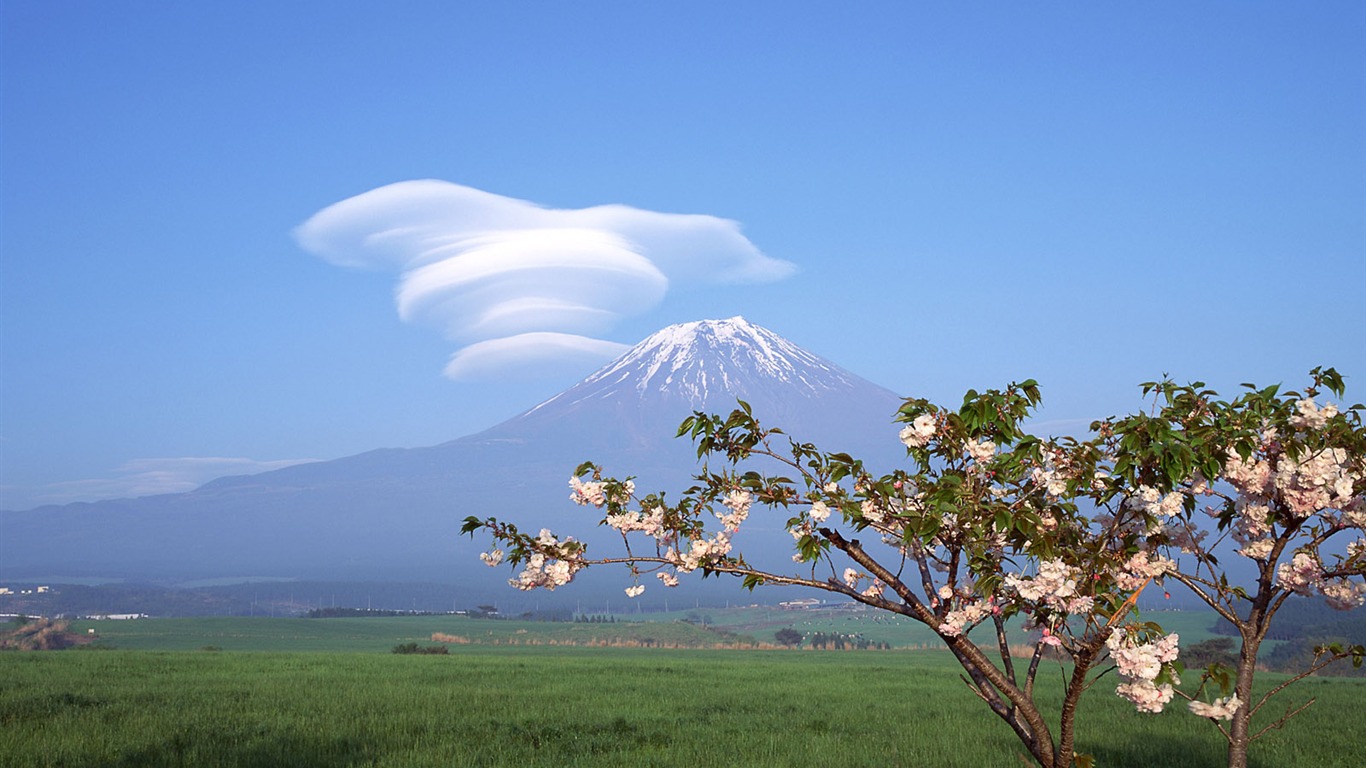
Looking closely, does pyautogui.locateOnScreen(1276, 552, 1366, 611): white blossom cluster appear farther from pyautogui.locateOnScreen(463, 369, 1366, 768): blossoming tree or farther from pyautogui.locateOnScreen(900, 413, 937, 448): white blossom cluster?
pyautogui.locateOnScreen(900, 413, 937, 448): white blossom cluster

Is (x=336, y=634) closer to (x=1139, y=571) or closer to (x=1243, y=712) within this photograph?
(x=1243, y=712)

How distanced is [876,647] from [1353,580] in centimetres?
6603

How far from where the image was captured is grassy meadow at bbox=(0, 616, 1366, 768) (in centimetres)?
1513

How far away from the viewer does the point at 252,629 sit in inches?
3007

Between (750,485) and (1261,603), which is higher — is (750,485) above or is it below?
above

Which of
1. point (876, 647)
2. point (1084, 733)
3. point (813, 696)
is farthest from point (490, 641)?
point (1084, 733)

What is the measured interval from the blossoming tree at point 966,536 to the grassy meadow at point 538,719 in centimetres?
791

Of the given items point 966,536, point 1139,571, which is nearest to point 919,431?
point 966,536

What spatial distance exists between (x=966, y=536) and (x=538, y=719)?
14.7 metres

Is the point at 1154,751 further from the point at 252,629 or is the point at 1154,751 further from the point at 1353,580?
the point at 252,629

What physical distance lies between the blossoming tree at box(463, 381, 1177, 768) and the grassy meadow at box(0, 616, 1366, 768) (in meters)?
7.91

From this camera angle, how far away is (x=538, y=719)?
19.4 metres

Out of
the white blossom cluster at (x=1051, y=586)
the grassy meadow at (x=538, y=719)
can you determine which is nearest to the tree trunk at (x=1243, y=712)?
the white blossom cluster at (x=1051, y=586)

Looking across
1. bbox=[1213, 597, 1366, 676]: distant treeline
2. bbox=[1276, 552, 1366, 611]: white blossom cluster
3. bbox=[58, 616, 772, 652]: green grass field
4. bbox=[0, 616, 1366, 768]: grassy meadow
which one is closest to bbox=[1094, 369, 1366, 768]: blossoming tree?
bbox=[1276, 552, 1366, 611]: white blossom cluster
